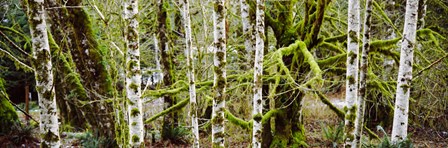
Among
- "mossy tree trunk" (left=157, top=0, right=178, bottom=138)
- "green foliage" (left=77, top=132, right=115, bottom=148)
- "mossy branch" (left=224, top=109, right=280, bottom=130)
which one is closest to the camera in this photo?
"mossy branch" (left=224, top=109, right=280, bottom=130)

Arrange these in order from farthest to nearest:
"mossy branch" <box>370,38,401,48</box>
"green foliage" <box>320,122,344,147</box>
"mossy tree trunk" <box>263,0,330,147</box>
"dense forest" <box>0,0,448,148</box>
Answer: "green foliage" <box>320,122,344,147</box>
"mossy branch" <box>370,38,401,48</box>
"mossy tree trunk" <box>263,0,330,147</box>
"dense forest" <box>0,0,448,148</box>

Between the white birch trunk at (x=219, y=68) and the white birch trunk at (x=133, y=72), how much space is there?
3.41 ft

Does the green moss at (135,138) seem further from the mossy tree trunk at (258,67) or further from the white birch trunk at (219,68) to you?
the mossy tree trunk at (258,67)

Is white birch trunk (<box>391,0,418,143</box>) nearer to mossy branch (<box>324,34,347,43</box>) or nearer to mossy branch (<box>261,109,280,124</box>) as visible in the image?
mossy branch (<box>324,34,347,43</box>)

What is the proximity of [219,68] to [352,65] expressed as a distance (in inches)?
86.4

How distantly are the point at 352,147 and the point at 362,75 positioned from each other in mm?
1181

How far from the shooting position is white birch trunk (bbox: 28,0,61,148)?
3705mm

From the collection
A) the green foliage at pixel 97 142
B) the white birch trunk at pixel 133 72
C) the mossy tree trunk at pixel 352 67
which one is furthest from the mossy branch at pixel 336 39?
the green foliage at pixel 97 142

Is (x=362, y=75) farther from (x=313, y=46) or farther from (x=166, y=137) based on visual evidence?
(x=166, y=137)

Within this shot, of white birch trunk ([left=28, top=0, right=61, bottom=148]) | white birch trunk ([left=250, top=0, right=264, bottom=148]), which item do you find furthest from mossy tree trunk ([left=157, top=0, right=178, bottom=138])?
white birch trunk ([left=28, top=0, right=61, bottom=148])

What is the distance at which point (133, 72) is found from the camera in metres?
5.35

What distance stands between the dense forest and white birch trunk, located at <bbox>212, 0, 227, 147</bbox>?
0.01 meters

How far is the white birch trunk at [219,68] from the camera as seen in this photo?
17.1 ft

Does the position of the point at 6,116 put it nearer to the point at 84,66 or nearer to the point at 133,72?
the point at 84,66
